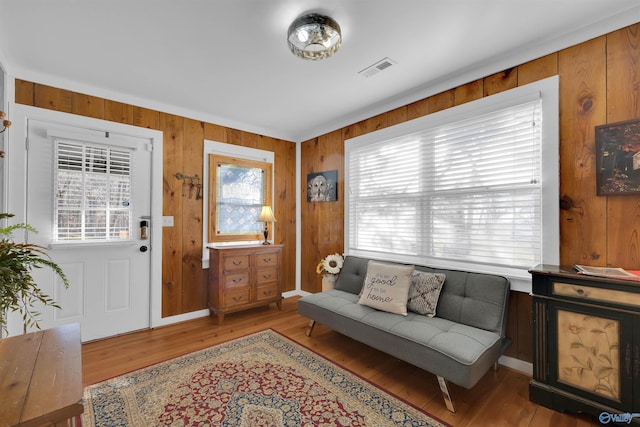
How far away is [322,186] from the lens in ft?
13.2

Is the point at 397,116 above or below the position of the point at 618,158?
above

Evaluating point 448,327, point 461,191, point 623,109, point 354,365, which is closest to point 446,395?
point 448,327

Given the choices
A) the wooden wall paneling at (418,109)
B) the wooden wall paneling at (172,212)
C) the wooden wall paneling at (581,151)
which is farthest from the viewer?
the wooden wall paneling at (172,212)

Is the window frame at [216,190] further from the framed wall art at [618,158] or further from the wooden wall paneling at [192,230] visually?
the framed wall art at [618,158]

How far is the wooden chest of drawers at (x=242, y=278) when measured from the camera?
3.28 m

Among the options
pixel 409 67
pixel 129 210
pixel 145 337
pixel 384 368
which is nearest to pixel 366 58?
pixel 409 67

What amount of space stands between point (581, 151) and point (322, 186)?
2722 mm

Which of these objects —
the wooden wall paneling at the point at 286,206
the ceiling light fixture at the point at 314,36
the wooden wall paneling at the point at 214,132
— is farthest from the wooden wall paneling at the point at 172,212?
the ceiling light fixture at the point at 314,36

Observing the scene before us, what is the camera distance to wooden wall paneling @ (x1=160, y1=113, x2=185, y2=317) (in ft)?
10.6

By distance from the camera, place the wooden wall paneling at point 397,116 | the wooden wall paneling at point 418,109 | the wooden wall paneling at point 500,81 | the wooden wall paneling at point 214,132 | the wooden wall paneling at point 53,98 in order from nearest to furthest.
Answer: the wooden wall paneling at point 500,81 → the wooden wall paneling at point 53,98 → the wooden wall paneling at point 418,109 → the wooden wall paneling at point 397,116 → the wooden wall paneling at point 214,132

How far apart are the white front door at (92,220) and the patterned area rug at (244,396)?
40.9 inches

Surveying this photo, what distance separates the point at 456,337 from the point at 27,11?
3551mm

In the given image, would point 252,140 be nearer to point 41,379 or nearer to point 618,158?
point 41,379

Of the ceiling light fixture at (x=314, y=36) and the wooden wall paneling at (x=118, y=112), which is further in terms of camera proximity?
the wooden wall paneling at (x=118, y=112)
